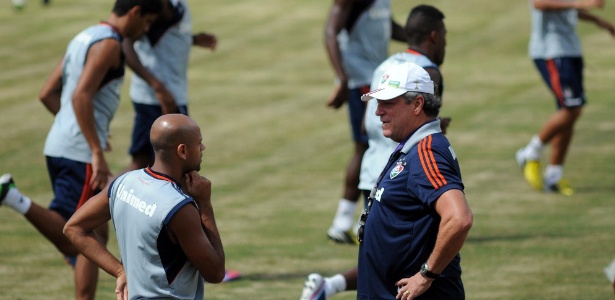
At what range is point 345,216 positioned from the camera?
11.2m

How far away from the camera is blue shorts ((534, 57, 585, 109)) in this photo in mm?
13477

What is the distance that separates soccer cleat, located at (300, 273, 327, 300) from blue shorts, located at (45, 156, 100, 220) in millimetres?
1637

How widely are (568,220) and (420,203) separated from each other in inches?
256

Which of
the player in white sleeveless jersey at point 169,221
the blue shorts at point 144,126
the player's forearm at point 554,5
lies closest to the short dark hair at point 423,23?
the blue shorts at point 144,126

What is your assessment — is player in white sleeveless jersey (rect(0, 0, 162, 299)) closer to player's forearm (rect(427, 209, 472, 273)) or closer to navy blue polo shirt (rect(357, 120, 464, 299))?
navy blue polo shirt (rect(357, 120, 464, 299))

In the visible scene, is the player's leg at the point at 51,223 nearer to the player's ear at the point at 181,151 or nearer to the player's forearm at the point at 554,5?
the player's ear at the point at 181,151

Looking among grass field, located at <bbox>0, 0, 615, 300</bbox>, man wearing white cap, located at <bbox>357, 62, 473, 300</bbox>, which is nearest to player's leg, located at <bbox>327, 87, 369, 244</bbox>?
grass field, located at <bbox>0, 0, 615, 300</bbox>

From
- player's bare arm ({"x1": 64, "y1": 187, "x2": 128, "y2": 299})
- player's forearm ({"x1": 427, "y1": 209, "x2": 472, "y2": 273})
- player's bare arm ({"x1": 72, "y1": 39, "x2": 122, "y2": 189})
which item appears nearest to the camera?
player's forearm ({"x1": 427, "y1": 209, "x2": 472, "y2": 273})

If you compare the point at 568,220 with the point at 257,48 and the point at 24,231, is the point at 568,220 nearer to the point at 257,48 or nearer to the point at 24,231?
the point at 24,231

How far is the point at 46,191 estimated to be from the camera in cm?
1338

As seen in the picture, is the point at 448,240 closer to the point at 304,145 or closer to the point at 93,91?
the point at 93,91

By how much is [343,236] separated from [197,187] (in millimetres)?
5342

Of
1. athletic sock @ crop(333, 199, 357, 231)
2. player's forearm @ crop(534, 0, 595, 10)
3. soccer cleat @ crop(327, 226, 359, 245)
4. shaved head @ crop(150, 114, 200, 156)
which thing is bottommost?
soccer cleat @ crop(327, 226, 359, 245)

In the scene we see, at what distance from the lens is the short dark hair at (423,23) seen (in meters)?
8.42
